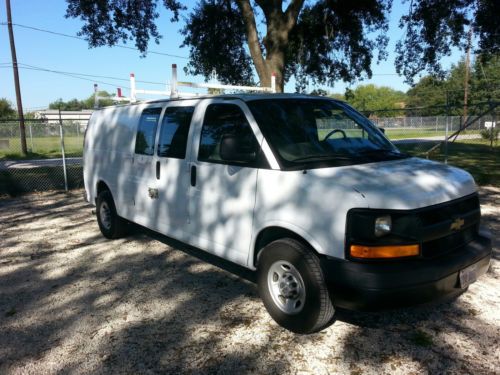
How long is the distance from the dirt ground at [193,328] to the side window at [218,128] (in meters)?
1.44

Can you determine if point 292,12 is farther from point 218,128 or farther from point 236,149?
point 236,149

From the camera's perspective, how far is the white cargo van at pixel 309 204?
2.93 meters

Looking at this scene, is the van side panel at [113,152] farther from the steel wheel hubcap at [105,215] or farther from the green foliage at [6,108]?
the green foliage at [6,108]

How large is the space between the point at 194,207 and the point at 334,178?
1708 millimetres

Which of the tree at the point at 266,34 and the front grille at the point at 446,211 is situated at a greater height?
the tree at the point at 266,34

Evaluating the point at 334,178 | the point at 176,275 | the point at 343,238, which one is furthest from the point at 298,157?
the point at 176,275

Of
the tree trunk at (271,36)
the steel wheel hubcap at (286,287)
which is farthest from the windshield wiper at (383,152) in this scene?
the tree trunk at (271,36)

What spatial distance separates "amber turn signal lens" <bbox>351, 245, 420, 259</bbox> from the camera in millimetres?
2914

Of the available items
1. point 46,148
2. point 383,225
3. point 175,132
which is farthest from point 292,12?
point 46,148

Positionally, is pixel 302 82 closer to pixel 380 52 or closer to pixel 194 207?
pixel 380 52

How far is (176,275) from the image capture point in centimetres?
488

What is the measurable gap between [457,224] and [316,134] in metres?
1.41

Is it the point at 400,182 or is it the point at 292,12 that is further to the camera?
the point at 292,12

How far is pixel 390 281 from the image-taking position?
9.34 ft
